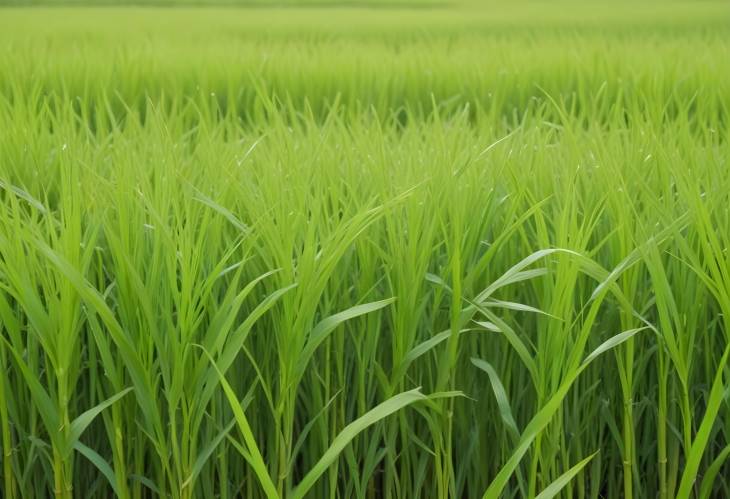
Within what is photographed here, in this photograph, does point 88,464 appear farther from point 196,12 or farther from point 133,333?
point 196,12

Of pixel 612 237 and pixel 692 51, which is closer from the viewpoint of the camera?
pixel 612 237

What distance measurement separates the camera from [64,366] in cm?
70

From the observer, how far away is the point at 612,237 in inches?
32.6

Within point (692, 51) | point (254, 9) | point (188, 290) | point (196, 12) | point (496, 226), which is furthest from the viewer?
point (254, 9)

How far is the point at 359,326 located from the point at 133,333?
20cm

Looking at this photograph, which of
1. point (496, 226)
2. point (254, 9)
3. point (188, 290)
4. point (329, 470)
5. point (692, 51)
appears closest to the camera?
point (188, 290)

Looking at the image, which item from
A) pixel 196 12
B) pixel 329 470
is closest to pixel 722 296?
pixel 329 470

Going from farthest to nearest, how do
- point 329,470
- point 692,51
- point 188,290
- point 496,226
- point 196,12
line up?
point 196,12 < point 692,51 < point 496,226 < point 329,470 < point 188,290

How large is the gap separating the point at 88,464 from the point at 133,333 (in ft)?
0.63

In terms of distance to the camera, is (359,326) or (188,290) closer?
(188,290)

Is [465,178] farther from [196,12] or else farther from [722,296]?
[196,12]

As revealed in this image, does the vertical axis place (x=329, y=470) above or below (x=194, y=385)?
below

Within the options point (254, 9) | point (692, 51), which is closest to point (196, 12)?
point (254, 9)

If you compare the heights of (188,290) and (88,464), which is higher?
(188,290)
